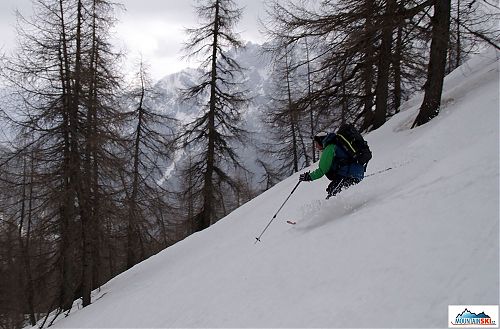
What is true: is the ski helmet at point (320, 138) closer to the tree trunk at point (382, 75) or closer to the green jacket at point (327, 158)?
the green jacket at point (327, 158)

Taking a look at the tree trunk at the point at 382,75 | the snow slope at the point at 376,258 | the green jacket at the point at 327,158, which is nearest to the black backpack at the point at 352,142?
the green jacket at the point at 327,158

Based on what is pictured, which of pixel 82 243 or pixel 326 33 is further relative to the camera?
pixel 82 243

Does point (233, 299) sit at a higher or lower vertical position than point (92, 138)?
lower

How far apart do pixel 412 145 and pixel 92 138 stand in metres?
8.27

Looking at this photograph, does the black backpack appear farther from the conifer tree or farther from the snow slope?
the conifer tree

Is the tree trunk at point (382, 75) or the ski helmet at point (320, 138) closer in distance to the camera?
the ski helmet at point (320, 138)

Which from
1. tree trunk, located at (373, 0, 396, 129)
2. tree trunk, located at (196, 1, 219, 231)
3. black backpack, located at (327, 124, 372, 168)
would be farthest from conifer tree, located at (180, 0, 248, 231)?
black backpack, located at (327, 124, 372, 168)

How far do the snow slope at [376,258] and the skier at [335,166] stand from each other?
0.20 meters

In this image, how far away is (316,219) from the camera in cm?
619

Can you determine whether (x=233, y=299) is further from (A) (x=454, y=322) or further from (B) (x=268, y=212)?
(B) (x=268, y=212)

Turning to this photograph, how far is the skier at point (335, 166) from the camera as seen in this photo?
6.34 metres

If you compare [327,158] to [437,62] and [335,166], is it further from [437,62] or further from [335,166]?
[437,62]

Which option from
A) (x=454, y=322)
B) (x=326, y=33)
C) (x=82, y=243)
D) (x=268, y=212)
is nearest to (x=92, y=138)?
(x=82, y=243)

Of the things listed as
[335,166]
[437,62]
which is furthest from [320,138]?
[437,62]
